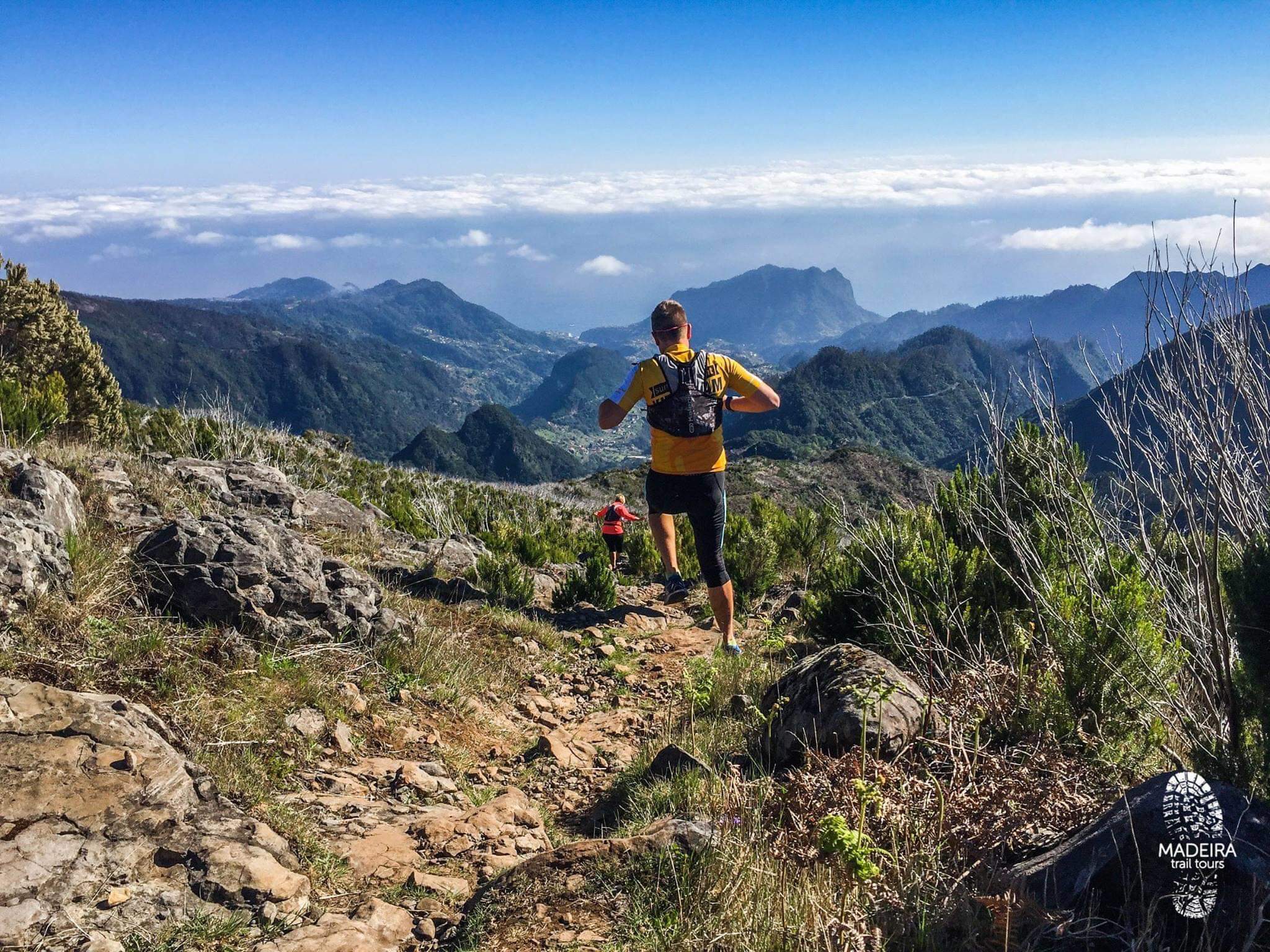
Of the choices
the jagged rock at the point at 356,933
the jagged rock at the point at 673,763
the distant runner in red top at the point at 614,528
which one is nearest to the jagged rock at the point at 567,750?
the jagged rock at the point at 673,763

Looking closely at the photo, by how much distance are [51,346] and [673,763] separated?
14.5 m

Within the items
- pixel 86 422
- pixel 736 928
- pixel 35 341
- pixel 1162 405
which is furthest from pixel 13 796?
pixel 35 341

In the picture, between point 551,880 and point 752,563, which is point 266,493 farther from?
point 551,880

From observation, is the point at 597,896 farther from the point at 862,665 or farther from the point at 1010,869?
the point at 862,665

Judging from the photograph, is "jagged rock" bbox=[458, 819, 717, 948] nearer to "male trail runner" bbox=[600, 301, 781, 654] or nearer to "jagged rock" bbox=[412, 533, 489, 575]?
"male trail runner" bbox=[600, 301, 781, 654]

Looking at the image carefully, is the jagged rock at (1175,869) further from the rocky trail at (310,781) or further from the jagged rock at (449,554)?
the jagged rock at (449,554)

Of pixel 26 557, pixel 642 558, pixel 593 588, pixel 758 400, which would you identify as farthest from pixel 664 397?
pixel 642 558

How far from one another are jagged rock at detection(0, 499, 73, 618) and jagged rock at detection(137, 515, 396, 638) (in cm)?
43

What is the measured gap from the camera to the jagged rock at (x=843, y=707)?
3391mm

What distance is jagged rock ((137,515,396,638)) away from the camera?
413cm

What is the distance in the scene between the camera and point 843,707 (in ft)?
11.4

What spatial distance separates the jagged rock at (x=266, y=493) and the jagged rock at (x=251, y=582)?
8.29ft

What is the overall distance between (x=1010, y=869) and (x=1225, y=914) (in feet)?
1.88

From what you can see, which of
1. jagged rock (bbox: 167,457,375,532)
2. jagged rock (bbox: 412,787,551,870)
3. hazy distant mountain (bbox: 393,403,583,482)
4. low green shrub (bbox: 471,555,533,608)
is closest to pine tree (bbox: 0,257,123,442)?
jagged rock (bbox: 167,457,375,532)
